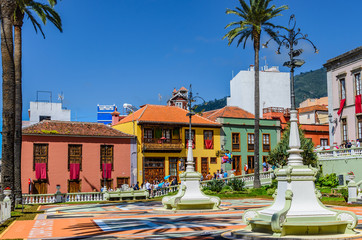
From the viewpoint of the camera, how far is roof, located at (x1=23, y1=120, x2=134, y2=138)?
1597 inches

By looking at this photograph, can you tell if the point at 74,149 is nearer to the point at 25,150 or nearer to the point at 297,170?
the point at 25,150

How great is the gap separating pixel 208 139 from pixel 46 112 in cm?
2361

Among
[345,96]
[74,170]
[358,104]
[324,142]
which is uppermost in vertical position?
[345,96]

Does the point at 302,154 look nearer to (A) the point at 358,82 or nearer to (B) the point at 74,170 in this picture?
(A) the point at 358,82

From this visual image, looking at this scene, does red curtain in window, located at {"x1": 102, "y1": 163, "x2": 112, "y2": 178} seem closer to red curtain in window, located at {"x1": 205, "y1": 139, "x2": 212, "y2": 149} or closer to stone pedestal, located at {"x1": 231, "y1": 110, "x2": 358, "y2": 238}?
red curtain in window, located at {"x1": 205, "y1": 139, "x2": 212, "y2": 149}

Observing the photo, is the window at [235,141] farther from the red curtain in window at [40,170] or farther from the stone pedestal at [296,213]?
the stone pedestal at [296,213]

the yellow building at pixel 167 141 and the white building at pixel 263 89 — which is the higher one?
the white building at pixel 263 89

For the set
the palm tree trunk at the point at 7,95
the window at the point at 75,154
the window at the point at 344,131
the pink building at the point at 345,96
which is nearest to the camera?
the palm tree trunk at the point at 7,95

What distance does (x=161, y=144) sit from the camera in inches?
Answer: 1795

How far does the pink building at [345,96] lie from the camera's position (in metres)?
37.4

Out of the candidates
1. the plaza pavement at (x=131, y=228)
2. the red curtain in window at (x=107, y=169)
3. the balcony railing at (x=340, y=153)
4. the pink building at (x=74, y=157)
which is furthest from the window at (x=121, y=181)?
the plaza pavement at (x=131, y=228)

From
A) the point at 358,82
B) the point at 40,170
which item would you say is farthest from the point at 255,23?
the point at 40,170

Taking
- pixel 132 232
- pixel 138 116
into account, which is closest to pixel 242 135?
pixel 138 116

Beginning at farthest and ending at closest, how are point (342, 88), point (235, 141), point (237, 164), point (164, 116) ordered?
point (235, 141) < point (237, 164) < point (164, 116) < point (342, 88)
